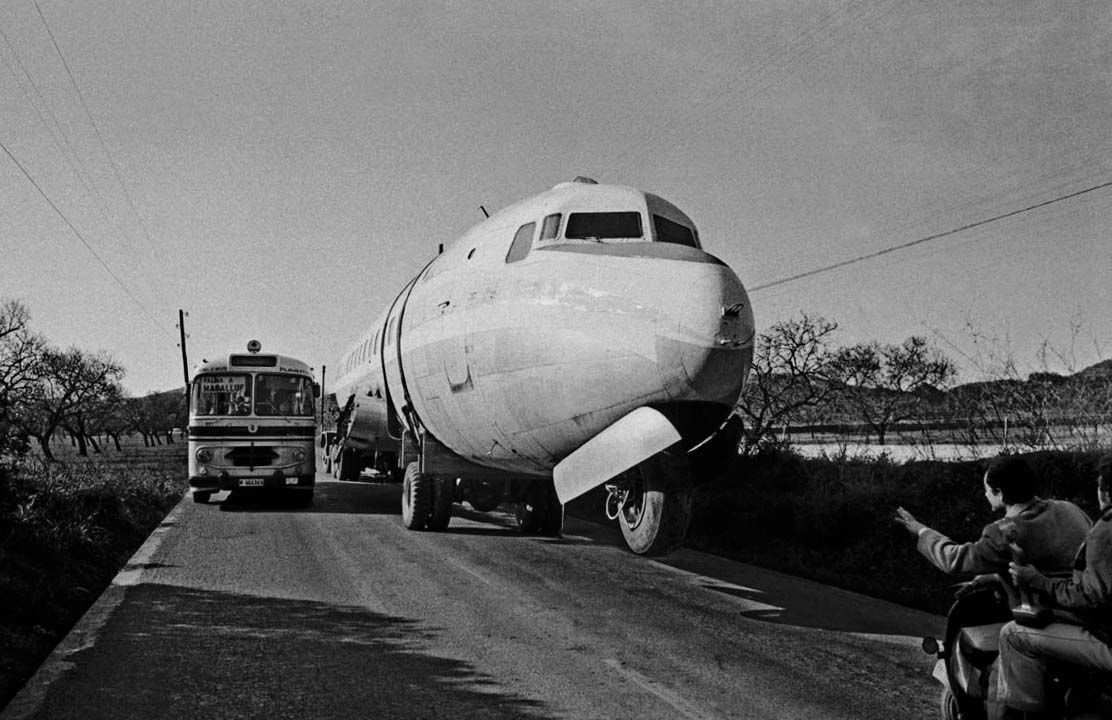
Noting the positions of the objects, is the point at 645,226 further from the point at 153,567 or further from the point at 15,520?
the point at 15,520

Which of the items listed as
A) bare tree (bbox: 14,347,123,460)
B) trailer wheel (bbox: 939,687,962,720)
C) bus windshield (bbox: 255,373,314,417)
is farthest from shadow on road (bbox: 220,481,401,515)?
bare tree (bbox: 14,347,123,460)

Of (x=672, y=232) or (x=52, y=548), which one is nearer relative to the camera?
(x=672, y=232)

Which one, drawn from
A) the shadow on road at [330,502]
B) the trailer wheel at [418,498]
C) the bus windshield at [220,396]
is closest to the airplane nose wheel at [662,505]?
the trailer wheel at [418,498]

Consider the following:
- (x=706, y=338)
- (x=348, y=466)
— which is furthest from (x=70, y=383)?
(x=706, y=338)

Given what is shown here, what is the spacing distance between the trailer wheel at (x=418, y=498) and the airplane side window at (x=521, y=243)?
5.44 meters

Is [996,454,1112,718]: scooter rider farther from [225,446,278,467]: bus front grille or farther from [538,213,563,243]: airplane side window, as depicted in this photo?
[225,446,278,467]: bus front grille

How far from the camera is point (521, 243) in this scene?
8.70 m

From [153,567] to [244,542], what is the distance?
6.91ft

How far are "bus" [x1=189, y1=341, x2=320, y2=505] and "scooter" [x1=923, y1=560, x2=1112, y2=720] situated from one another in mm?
14876

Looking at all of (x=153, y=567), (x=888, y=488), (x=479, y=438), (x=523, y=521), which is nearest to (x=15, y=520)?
(x=153, y=567)

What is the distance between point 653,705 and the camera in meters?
5.10

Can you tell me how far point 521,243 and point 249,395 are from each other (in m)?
10.8

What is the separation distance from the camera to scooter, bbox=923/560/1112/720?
365 cm

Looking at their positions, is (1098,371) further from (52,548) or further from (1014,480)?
(52,548)
